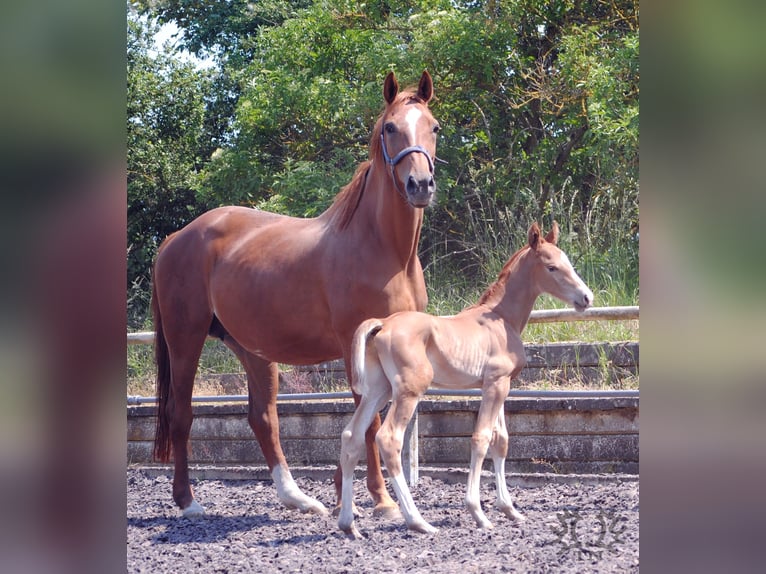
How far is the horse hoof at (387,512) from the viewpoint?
4.60 metres

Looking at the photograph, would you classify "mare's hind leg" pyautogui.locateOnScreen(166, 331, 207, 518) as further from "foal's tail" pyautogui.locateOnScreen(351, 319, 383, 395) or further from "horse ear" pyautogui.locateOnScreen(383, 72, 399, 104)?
"horse ear" pyautogui.locateOnScreen(383, 72, 399, 104)

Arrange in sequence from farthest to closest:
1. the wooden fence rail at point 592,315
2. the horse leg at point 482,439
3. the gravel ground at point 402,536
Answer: the wooden fence rail at point 592,315 < the horse leg at point 482,439 < the gravel ground at point 402,536

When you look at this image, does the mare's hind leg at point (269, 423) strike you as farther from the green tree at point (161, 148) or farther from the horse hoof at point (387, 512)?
the green tree at point (161, 148)

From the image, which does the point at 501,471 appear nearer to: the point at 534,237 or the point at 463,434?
the point at 534,237

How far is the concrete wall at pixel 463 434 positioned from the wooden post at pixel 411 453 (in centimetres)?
28

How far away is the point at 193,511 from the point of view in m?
5.17

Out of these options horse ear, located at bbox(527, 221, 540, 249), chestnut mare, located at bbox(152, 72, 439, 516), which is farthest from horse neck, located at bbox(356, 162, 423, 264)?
horse ear, located at bbox(527, 221, 540, 249)

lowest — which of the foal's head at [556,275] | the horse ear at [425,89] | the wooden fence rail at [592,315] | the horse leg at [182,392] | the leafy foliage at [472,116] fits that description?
the horse leg at [182,392]

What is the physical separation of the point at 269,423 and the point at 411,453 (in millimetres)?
951

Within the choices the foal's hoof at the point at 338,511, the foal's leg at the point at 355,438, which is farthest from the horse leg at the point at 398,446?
the foal's hoof at the point at 338,511
